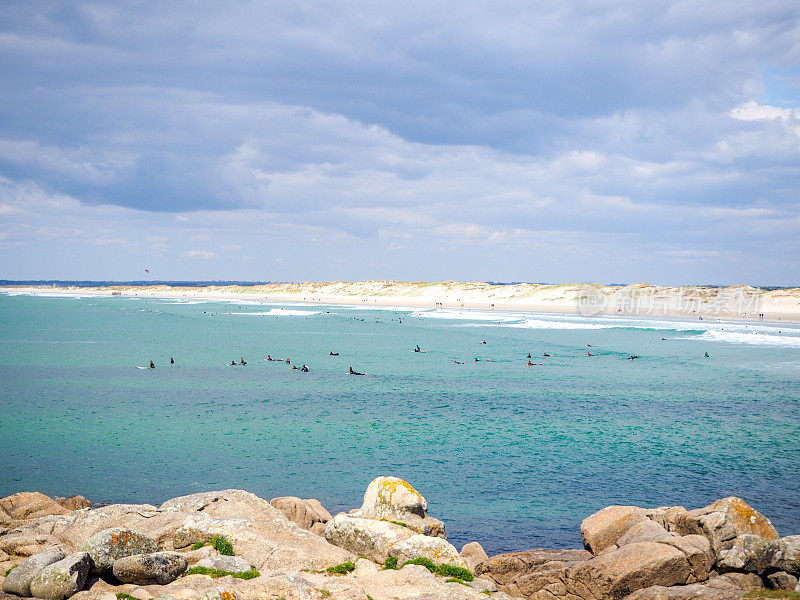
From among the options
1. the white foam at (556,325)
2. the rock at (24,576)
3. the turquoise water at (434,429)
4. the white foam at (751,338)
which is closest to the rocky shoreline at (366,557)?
the rock at (24,576)

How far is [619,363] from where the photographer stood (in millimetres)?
49312

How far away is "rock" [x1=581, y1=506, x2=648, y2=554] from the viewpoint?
1355cm

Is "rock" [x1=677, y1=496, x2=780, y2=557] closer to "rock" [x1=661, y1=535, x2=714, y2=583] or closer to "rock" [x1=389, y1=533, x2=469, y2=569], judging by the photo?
"rock" [x1=661, y1=535, x2=714, y2=583]

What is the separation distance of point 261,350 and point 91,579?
4745 centimetres

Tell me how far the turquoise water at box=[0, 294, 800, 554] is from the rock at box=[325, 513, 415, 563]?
3776 millimetres

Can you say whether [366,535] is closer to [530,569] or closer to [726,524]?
[530,569]

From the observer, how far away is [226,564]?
1052cm

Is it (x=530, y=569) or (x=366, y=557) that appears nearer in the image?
(x=366, y=557)

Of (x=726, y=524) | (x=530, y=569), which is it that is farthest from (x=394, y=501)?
(x=726, y=524)

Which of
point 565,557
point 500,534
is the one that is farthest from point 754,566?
point 500,534

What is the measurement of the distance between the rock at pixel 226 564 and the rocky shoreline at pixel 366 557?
0.09ft

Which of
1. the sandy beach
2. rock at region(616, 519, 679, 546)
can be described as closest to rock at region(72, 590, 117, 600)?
rock at region(616, 519, 679, 546)

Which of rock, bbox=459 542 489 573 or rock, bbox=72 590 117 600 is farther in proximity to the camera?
rock, bbox=459 542 489 573

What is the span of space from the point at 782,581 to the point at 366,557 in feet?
26.8
